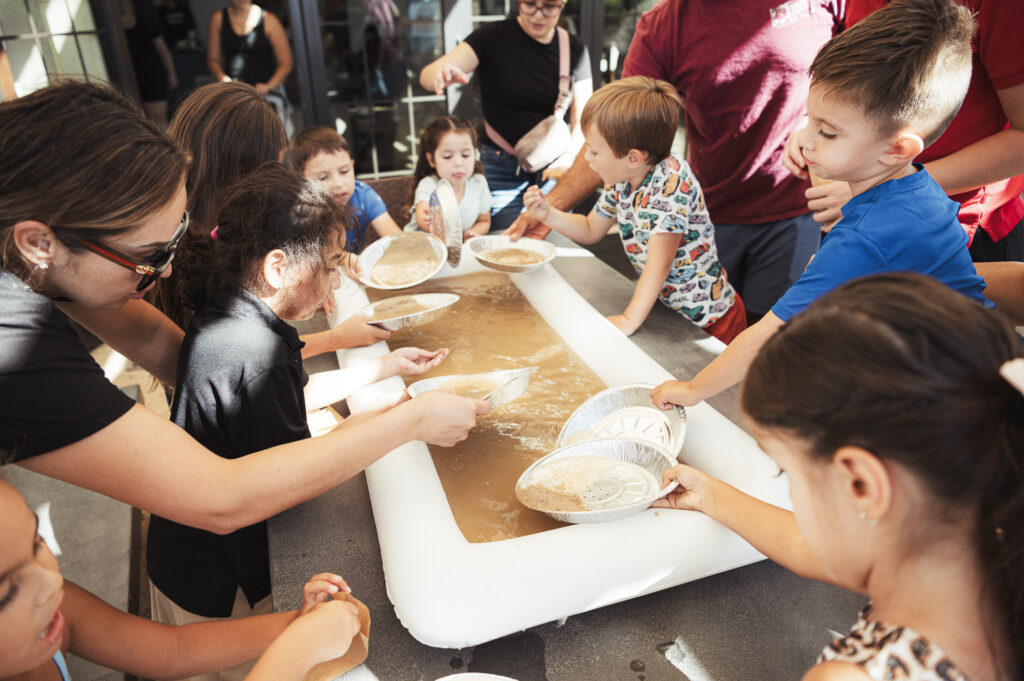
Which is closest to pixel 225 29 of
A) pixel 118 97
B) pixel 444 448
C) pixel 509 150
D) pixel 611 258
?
pixel 509 150

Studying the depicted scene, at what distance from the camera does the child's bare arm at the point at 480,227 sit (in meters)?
2.59

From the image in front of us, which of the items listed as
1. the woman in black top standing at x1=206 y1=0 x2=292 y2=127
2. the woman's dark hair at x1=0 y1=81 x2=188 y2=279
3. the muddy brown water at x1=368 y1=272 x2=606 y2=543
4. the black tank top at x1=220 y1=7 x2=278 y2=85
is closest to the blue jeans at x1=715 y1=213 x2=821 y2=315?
the muddy brown water at x1=368 y1=272 x2=606 y2=543

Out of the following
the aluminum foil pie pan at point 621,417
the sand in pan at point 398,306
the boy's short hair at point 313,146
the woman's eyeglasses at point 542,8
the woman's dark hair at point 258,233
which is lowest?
the sand in pan at point 398,306

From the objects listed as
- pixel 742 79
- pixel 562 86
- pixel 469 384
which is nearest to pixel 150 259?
pixel 469 384

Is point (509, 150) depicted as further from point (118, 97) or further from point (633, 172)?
point (118, 97)

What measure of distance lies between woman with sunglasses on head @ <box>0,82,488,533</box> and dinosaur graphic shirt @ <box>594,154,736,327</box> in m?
1.24

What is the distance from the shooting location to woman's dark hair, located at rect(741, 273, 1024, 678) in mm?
598

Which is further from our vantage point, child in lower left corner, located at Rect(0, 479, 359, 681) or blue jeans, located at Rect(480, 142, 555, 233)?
A: blue jeans, located at Rect(480, 142, 555, 233)

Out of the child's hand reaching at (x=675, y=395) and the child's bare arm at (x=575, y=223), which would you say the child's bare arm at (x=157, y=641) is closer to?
the child's hand reaching at (x=675, y=395)

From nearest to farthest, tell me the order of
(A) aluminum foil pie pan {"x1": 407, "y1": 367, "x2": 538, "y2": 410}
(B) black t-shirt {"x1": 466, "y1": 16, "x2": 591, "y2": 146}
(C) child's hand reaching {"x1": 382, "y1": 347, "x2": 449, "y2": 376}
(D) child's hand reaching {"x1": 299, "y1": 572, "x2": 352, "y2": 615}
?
(D) child's hand reaching {"x1": 299, "y1": 572, "x2": 352, "y2": 615} < (A) aluminum foil pie pan {"x1": 407, "y1": 367, "x2": 538, "y2": 410} < (C) child's hand reaching {"x1": 382, "y1": 347, "x2": 449, "y2": 376} < (B) black t-shirt {"x1": 466, "y1": 16, "x2": 591, "y2": 146}

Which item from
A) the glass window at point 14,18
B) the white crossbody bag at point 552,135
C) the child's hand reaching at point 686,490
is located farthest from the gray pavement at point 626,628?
the glass window at point 14,18

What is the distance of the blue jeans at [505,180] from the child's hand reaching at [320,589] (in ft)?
7.61

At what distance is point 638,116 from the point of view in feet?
6.23

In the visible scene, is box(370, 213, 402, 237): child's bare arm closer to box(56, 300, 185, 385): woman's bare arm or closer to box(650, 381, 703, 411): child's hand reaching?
box(56, 300, 185, 385): woman's bare arm
